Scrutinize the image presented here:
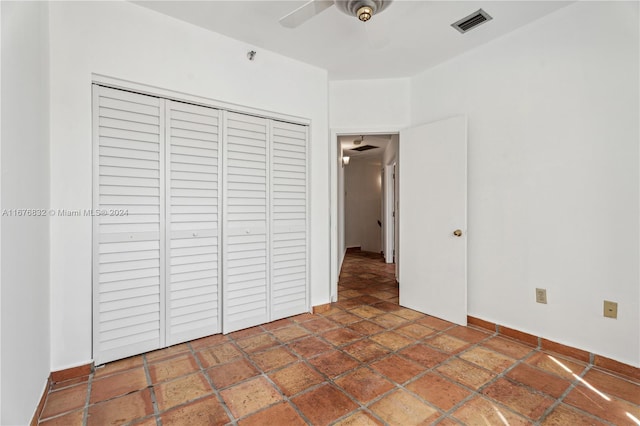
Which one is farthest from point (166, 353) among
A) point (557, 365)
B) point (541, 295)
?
point (541, 295)

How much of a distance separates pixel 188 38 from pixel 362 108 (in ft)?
6.25

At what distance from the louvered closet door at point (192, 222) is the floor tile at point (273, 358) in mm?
596

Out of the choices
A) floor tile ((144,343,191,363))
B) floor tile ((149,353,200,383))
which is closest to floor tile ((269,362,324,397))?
floor tile ((149,353,200,383))

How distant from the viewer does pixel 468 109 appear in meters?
2.98

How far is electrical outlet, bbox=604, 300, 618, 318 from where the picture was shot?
2086 millimetres

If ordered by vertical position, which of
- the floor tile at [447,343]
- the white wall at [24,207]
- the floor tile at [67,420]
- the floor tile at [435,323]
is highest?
the white wall at [24,207]

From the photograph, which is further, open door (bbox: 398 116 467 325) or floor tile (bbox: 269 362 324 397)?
open door (bbox: 398 116 467 325)

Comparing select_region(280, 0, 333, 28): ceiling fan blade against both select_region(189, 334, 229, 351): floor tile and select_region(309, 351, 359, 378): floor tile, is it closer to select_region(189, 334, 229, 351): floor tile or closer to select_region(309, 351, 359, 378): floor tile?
select_region(309, 351, 359, 378): floor tile

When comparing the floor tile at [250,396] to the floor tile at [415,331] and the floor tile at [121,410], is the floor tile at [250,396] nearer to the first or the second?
the floor tile at [121,410]

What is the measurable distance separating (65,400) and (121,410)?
0.40 metres

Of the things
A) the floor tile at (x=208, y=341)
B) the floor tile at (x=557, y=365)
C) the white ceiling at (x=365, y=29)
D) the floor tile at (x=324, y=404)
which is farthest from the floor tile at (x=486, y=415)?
the white ceiling at (x=365, y=29)

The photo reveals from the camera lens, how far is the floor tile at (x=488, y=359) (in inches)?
85.1

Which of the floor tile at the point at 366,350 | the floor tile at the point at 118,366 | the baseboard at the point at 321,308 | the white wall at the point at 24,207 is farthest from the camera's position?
the baseboard at the point at 321,308

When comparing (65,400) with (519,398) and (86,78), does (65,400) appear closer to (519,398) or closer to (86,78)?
(86,78)
